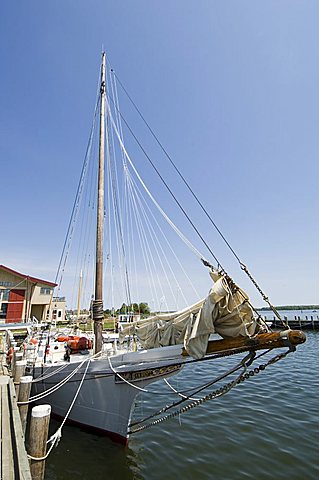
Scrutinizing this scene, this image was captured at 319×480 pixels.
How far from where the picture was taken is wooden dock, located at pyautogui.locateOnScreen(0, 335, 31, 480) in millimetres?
4027

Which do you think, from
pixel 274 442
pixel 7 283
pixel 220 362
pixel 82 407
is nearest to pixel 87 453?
pixel 82 407

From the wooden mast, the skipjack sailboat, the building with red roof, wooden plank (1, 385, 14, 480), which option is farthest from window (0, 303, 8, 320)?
wooden plank (1, 385, 14, 480)

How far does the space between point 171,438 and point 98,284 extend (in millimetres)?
5036

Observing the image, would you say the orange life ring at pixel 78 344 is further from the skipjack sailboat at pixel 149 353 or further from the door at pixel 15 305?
the door at pixel 15 305

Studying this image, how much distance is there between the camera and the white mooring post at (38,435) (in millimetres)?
4562

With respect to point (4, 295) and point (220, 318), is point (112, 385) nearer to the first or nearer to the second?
point (220, 318)

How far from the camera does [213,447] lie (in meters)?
7.11

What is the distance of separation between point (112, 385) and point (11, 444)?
2730 millimetres

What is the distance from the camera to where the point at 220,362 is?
19.8 m

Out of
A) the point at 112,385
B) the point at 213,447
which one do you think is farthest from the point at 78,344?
the point at 213,447

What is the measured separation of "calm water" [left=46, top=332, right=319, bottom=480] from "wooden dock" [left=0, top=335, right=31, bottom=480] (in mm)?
1577

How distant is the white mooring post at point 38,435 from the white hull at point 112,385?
7.99 ft

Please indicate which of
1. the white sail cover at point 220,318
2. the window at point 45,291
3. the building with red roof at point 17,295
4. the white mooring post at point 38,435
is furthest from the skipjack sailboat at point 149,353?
the window at point 45,291

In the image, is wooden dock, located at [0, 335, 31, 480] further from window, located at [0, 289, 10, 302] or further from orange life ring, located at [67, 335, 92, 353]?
window, located at [0, 289, 10, 302]
